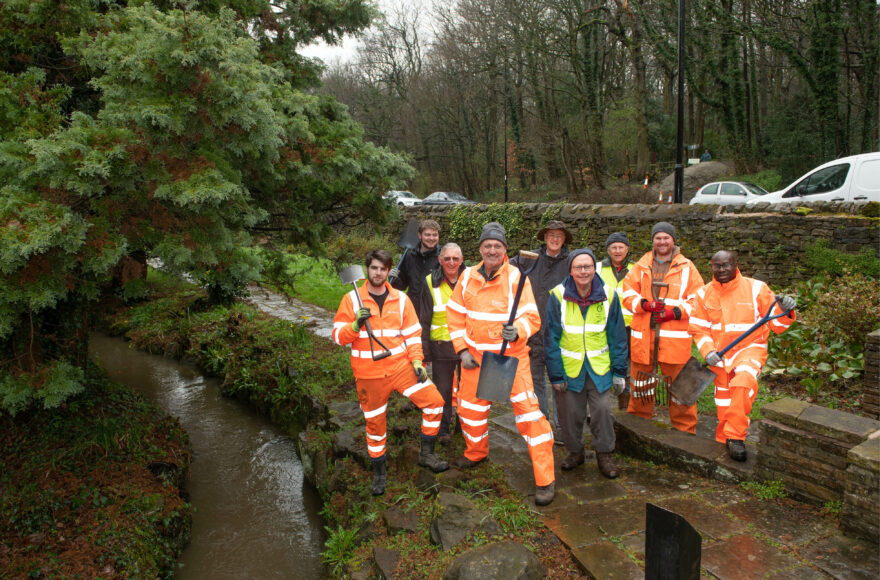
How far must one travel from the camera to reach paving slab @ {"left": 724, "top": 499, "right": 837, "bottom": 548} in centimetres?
333

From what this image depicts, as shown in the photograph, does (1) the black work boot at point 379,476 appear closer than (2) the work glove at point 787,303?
No

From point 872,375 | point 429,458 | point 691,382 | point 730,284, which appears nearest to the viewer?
point 429,458

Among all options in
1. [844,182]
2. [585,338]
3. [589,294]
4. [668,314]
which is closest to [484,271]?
[589,294]

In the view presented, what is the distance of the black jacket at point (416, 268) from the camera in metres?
5.18

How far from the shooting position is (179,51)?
3510 millimetres

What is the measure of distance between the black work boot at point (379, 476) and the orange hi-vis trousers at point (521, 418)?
2.42 feet

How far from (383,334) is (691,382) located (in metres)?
2.66

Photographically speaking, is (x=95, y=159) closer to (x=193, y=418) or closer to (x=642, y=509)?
(x=642, y=509)

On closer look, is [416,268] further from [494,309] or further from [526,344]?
[526,344]

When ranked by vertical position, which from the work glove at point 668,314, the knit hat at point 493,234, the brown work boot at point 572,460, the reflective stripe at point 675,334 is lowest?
the brown work boot at point 572,460

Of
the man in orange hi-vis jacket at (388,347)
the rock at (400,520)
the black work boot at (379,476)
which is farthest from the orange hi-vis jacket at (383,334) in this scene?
the rock at (400,520)

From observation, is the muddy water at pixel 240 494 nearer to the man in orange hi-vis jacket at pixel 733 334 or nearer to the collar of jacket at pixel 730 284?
the man in orange hi-vis jacket at pixel 733 334

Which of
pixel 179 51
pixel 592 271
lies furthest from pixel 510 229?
pixel 179 51

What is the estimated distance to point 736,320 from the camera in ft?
14.8
